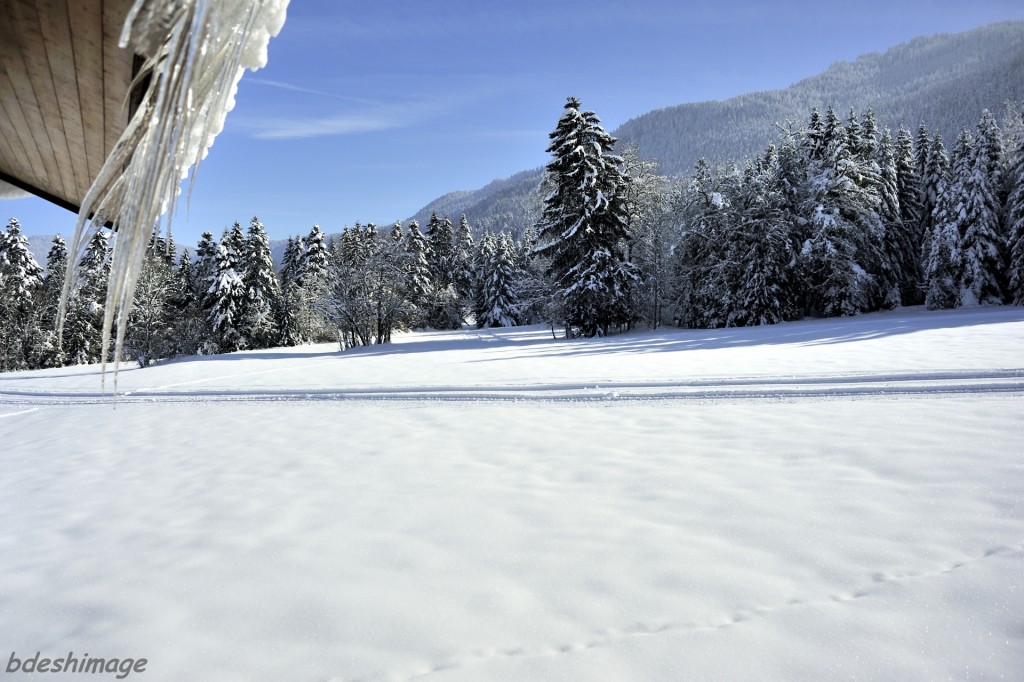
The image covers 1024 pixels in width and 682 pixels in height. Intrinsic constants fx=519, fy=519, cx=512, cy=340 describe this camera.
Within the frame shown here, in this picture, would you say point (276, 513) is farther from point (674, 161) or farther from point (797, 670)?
point (674, 161)

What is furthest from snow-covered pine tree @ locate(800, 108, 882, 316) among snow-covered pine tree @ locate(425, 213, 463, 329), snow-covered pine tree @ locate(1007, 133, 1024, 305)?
snow-covered pine tree @ locate(425, 213, 463, 329)

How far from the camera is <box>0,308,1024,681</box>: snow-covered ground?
226 centimetres

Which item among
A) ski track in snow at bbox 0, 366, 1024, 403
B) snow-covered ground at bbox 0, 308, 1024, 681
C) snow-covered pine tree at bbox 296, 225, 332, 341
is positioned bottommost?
snow-covered ground at bbox 0, 308, 1024, 681

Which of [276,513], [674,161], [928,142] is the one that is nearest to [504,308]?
[928,142]

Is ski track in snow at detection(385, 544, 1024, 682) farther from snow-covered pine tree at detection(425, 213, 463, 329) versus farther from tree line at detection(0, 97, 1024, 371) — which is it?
snow-covered pine tree at detection(425, 213, 463, 329)

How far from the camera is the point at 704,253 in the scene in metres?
28.7

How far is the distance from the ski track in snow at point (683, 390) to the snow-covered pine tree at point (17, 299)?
84.7 feet

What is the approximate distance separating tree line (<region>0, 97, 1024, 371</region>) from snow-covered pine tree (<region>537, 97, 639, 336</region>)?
76 millimetres

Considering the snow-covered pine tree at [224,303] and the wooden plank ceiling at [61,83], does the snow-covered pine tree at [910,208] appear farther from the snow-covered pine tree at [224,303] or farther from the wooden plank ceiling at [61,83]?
the snow-covered pine tree at [224,303]

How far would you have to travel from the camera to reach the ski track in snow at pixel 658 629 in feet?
7.28

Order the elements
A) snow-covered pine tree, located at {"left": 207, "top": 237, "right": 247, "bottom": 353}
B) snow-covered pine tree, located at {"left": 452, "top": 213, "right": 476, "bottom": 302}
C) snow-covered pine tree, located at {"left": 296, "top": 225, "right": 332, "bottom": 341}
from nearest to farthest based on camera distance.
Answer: snow-covered pine tree, located at {"left": 296, "top": 225, "right": 332, "bottom": 341} → snow-covered pine tree, located at {"left": 207, "top": 237, "right": 247, "bottom": 353} → snow-covered pine tree, located at {"left": 452, "top": 213, "right": 476, "bottom": 302}

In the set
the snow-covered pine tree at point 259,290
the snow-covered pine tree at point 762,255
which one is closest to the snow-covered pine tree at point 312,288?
the snow-covered pine tree at point 259,290

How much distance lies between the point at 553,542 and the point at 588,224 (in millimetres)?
20584

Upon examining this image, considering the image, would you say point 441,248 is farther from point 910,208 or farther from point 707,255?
point 910,208
